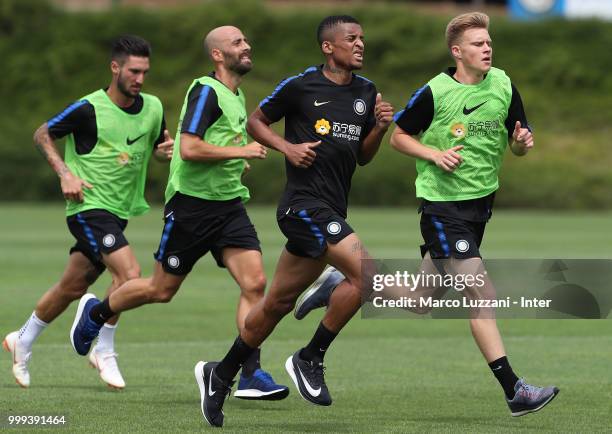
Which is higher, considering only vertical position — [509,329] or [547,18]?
[509,329]

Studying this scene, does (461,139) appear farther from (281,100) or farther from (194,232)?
(194,232)

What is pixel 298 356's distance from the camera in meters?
8.74

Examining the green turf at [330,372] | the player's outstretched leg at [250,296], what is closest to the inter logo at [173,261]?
the player's outstretched leg at [250,296]

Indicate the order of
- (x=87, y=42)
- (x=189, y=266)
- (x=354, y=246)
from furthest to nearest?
(x=87, y=42), (x=189, y=266), (x=354, y=246)

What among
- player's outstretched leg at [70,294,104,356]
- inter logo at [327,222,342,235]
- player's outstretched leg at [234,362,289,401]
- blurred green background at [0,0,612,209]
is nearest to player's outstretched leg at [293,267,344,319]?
player's outstretched leg at [234,362,289,401]

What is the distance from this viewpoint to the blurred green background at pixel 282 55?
4831cm

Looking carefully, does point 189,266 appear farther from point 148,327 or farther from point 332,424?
point 148,327

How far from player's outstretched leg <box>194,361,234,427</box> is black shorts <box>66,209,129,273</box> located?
6.44 ft

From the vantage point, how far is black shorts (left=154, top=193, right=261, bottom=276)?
9812mm

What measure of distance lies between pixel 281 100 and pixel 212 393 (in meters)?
1.88

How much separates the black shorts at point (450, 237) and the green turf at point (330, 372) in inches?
40.0

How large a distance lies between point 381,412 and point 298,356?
2.12ft

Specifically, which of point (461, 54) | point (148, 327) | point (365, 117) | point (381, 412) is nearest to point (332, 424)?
point (381, 412)

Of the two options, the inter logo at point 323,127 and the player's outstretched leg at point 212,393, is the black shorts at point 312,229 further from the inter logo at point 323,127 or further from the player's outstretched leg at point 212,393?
the player's outstretched leg at point 212,393
